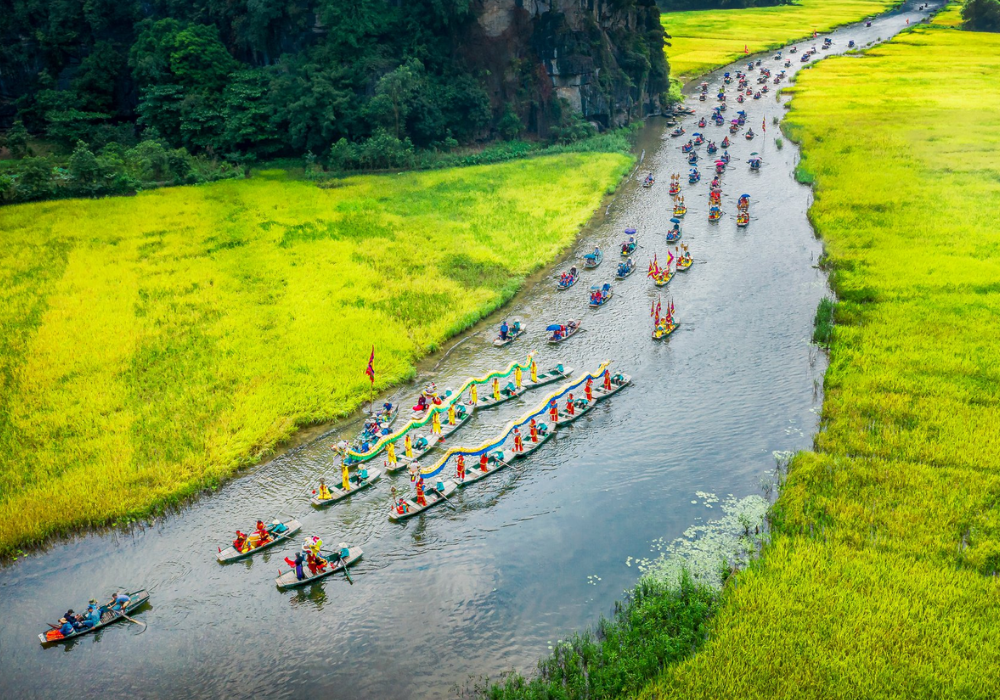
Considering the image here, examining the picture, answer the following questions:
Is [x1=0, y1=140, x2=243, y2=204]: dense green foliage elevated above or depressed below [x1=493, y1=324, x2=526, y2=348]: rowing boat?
above

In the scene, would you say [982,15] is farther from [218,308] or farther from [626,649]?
[626,649]

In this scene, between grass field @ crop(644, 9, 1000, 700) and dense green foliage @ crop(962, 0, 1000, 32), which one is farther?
dense green foliage @ crop(962, 0, 1000, 32)

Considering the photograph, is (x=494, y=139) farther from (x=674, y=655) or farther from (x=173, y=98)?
(x=674, y=655)

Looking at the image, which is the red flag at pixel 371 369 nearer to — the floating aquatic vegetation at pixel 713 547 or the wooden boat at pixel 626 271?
the floating aquatic vegetation at pixel 713 547

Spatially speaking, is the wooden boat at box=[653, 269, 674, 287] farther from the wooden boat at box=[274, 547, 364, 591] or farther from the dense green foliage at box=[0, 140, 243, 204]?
the dense green foliage at box=[0, 140, 243, 204]

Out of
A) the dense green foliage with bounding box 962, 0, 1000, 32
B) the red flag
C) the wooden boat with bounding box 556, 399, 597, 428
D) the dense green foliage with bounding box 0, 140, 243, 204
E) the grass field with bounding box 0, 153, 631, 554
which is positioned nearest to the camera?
the grass field with bounding box 0, 153, 631, 554

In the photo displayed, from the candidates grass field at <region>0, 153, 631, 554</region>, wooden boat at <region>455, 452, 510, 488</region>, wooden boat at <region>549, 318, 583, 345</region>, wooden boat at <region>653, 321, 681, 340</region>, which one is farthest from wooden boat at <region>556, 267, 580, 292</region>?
wooden boat at <region>455, 452, 510, 488</region>

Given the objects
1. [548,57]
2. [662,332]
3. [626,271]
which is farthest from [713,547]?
[548,57]
